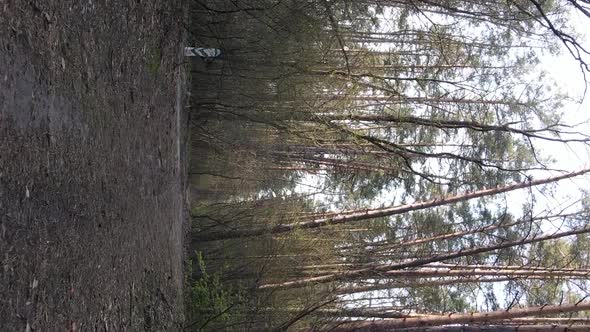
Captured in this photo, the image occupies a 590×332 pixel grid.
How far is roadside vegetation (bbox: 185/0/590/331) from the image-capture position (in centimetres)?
816

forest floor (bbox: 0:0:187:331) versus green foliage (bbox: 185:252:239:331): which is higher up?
forest floor (bbox: 0:0:187:331)

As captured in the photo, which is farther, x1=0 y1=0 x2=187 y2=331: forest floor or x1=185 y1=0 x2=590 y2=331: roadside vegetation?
x1=185 y1=0 x2=590 y2=331: roadside vegetation

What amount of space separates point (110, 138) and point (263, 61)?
3779 millimetres

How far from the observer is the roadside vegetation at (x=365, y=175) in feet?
26.8

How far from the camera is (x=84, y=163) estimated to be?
4.31 meters

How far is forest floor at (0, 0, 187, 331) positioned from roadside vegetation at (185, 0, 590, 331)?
1.65m

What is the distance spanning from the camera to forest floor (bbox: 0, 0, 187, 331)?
322 cm

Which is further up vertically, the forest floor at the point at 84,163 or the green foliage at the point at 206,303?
the forest floor at the point at 84,163

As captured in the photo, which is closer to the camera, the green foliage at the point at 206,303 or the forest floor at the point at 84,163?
the forest floor at the point at 84,163

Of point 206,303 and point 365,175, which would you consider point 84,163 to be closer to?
point 206,303

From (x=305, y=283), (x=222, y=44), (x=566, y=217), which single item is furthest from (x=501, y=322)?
(x=222, y=44)

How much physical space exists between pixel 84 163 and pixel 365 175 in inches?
329

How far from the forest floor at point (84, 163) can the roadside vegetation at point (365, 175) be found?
1.65 meters

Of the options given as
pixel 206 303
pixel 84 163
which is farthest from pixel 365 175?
pixel 84 163
